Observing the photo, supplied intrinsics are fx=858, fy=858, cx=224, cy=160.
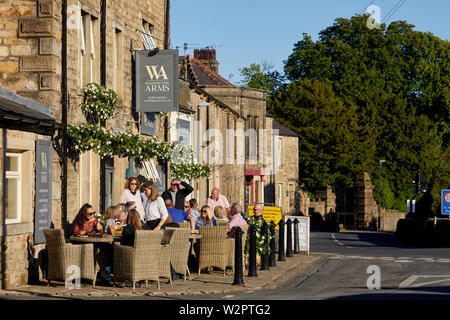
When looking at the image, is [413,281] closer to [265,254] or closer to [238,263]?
[238,263]

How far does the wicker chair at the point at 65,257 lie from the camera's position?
47.0 ft

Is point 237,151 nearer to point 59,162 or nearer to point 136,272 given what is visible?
point 59,162

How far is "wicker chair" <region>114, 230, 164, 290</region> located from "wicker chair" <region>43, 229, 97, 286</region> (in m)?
0.62

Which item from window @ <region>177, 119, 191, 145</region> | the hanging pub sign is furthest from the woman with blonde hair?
window @ <region>177, 119, 191, 145</region>

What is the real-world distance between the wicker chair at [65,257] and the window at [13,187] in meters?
0.95

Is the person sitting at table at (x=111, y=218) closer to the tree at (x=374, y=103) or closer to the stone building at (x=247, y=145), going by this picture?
the stone building at (x=247, y=145)

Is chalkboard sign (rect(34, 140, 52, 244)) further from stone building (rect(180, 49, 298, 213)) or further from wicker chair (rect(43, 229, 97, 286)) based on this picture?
stone building (rect(180, 49, 298, 213))

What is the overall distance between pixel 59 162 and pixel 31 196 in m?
1.72

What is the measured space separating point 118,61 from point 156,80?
106 centimetres

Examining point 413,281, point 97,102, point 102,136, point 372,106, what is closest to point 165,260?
point 102,136

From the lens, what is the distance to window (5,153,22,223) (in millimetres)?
14991

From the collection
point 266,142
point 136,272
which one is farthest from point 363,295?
point 266,142

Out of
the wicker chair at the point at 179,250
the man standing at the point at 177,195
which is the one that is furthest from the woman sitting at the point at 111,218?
the man standing at the point at 177,195
